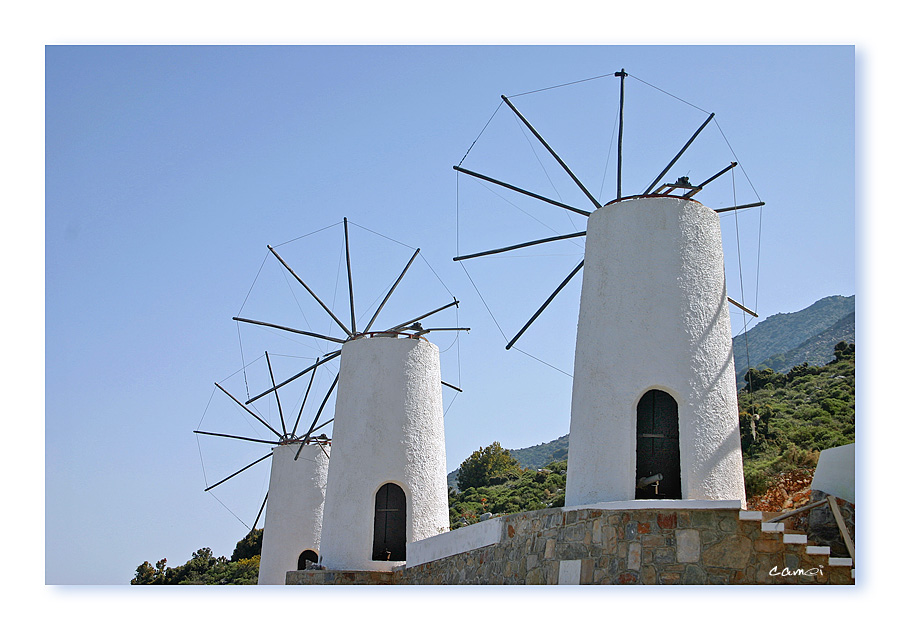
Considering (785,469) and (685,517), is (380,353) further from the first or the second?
(685,517)

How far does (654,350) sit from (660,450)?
100 cm

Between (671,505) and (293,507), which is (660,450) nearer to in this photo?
(671,505)

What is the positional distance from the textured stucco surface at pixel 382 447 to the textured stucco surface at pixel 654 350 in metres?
5.20

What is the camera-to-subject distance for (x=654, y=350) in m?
9.59

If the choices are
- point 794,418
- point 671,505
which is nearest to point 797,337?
point 794,418

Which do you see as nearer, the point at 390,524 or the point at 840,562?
the point at 840,562

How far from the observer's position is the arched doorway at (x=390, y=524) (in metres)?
14.6

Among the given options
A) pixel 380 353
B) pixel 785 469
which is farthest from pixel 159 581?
pixel 785 469

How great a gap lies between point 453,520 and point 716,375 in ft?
39.5

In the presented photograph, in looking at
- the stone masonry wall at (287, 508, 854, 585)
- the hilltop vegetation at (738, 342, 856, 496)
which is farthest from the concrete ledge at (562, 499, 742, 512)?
the hilltop vegetation at (738, 342, 856, 496)

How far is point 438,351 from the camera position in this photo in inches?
623

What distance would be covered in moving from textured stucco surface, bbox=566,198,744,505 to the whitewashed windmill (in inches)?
0.4

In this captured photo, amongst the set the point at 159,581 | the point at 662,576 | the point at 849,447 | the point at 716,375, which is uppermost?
the point at 716,375

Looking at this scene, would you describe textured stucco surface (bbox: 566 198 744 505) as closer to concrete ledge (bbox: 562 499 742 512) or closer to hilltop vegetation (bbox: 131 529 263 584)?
concrete ledge (bbox: 562 499 742 512)
